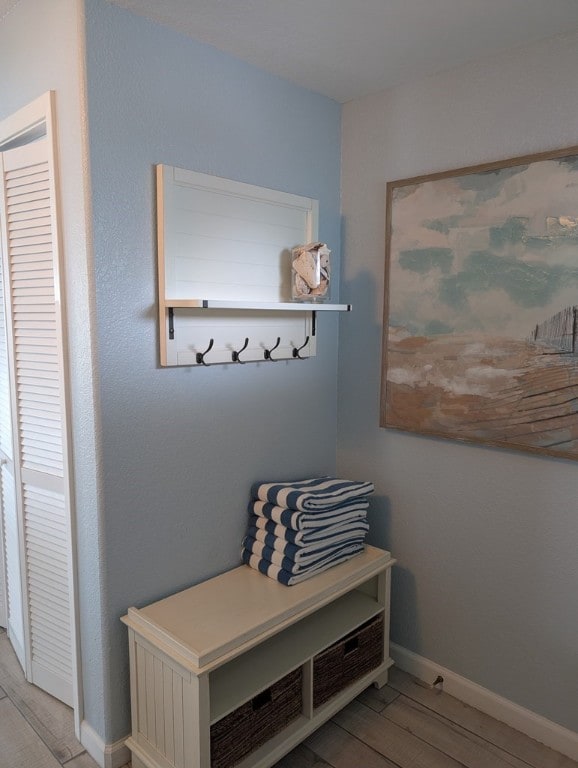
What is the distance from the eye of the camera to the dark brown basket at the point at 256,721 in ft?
5.29

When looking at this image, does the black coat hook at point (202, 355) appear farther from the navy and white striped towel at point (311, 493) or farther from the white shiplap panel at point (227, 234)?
the navy and white striped towel at point (311, 493)

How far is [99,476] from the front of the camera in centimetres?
169

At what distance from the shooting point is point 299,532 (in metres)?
1.95

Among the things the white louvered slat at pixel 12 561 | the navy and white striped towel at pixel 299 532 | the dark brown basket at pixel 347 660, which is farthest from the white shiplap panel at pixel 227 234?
the dark brown basket at pixel 347 660

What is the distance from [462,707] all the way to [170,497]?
4.40 ft

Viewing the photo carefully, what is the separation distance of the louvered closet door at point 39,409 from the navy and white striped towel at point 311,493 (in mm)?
680

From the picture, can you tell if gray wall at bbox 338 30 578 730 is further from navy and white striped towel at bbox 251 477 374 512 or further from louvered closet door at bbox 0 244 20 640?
louvered closet door at bbox 0 244 20 640

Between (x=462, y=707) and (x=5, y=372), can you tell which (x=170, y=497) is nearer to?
(x=5, y=372)

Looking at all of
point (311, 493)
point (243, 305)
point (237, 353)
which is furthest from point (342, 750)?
point (243, 305)

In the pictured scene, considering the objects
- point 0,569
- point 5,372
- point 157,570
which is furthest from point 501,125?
point 0,569

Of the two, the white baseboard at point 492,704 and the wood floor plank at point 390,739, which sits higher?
the white baseboard at point 492,704

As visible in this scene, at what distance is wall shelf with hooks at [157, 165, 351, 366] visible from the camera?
1776mm

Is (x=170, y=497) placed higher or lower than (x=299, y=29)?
lower

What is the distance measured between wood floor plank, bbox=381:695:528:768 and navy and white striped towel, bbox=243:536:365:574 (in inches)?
23.7
